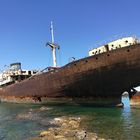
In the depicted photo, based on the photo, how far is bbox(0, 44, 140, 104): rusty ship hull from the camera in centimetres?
2799

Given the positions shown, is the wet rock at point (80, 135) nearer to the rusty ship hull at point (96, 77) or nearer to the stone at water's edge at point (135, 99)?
the rusty ship hull at point (96, 77)

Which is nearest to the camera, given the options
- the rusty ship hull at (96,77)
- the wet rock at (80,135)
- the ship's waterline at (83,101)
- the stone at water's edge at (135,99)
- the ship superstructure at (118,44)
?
the wet rock at (80,135)

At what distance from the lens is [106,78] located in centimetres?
2961

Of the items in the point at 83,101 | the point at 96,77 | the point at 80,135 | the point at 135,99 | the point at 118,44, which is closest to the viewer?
the point at 80,135

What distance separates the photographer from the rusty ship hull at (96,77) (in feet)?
91.8

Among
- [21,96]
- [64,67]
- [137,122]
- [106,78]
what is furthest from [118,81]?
[21,96]

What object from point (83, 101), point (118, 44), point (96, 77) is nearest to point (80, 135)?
point (96, 77)

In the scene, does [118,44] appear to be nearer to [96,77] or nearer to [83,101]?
[96,77]

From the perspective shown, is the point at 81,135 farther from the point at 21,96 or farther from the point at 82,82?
the point at 21,96

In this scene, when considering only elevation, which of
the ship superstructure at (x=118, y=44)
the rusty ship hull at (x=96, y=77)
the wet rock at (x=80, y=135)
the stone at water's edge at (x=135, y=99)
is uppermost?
the ship superstructure at (x=118, y=44)

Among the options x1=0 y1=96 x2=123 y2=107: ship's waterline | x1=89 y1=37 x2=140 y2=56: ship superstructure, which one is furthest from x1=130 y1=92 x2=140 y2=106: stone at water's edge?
x1=89 y1=37 x2=140 y2=56: ship superstructure

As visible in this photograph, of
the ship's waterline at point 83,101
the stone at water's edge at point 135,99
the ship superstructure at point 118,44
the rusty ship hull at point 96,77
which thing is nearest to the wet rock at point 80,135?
the rusty ship hull at point 96,77

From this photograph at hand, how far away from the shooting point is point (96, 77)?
99.0 feet

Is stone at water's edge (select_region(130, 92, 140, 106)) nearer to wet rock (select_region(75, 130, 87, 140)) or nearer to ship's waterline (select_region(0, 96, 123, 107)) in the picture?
ship's waterline (select_region(0, 96, 123, 107))
